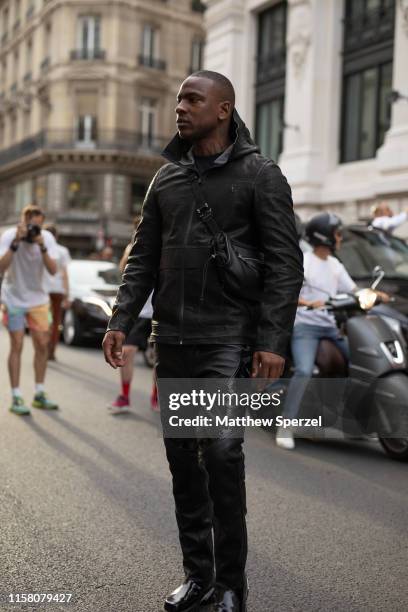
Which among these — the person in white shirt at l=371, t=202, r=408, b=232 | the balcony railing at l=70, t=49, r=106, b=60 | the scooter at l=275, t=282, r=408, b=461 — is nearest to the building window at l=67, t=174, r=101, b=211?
the balcony railing at l=70, t=49, r=106, b=60

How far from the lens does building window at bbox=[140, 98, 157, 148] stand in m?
43.2

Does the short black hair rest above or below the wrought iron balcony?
below

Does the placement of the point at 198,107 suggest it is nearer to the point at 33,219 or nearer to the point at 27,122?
the point at 33,219

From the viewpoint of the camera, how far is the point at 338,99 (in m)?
21.8

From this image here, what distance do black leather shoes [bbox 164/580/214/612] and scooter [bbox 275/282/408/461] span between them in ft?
9.44

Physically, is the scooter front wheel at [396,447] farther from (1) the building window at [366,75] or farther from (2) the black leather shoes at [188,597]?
(1) the building window at [366,75]

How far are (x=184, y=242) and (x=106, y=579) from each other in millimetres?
1467

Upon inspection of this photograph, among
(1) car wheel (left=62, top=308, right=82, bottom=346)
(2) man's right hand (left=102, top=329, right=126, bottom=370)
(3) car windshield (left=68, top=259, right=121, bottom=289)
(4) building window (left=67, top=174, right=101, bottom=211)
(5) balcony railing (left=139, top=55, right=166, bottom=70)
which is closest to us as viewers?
(2) man's right hand (left=102, top=329, right=126, bottom=370)

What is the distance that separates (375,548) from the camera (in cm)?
395

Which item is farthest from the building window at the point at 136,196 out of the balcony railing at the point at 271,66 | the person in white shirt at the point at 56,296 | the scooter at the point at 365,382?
the scooter at the point at 365,382

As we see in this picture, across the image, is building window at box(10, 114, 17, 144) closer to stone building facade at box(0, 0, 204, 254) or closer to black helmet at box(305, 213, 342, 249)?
stone building facade at box(0, 0, 204, 254)

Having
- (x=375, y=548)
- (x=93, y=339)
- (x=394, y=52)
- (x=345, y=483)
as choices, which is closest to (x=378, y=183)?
(x=394, y=52)

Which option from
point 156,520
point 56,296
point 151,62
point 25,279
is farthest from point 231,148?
point 151,62

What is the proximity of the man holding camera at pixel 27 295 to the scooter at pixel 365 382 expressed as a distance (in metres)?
2.61
